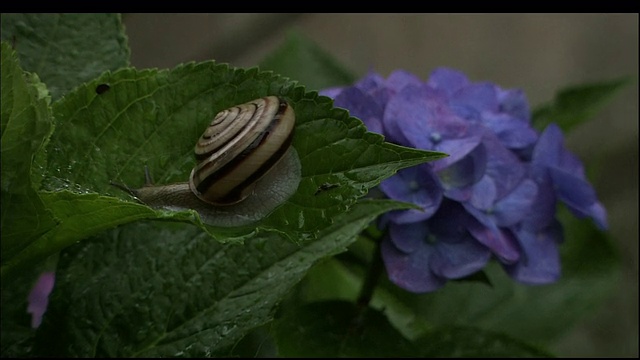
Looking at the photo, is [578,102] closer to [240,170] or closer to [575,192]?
[575,192]

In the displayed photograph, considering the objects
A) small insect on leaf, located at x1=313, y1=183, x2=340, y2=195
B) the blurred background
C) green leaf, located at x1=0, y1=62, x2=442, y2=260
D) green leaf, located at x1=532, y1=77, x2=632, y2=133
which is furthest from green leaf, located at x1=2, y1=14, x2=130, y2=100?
the blurred background

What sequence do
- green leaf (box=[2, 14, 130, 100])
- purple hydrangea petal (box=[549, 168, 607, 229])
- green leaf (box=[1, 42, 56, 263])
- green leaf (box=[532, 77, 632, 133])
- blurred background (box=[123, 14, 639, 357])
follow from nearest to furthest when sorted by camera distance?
green leaf (box=[1, 42, 56, 263]), green leaf (box=[2, 14, 130, 100]), purple hydrangea petal (box=[549, 168, 607, 229]), green leaf (box=[532, 77, 632, 133]), blurred background (box=[123, 14, 639, 357])

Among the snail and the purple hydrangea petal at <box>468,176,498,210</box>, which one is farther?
the purple hydrangea petal at <box>468,176,498,210</box>

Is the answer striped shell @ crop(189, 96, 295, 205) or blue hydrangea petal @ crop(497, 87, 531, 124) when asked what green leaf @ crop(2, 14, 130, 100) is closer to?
striped shell @ crop(189, 96, 295, 205)

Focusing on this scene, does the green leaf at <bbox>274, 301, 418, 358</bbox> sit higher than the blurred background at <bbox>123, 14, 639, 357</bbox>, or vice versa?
the green leaf at <bbox>274, 301, 418, 358</bbox>

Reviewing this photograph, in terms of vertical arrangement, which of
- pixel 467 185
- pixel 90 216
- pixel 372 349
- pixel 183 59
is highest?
pixel 90 216

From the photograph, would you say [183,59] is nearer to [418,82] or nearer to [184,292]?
[418,82]

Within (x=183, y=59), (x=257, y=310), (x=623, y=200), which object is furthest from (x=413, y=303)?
(x=183, y=59)
